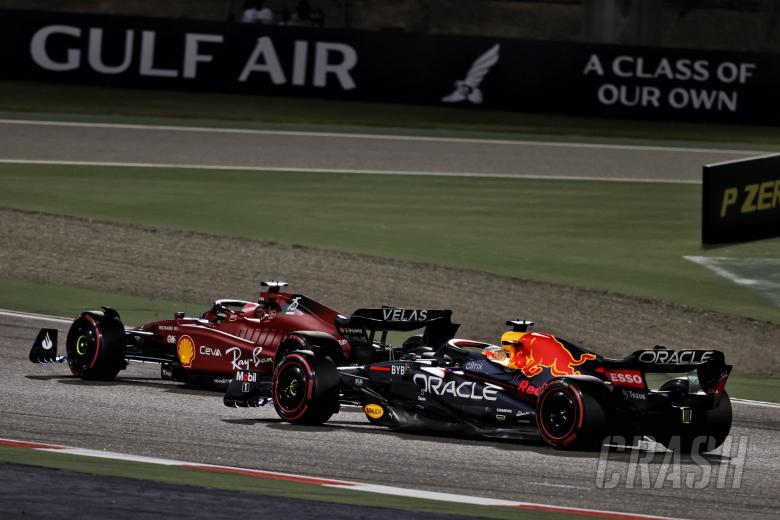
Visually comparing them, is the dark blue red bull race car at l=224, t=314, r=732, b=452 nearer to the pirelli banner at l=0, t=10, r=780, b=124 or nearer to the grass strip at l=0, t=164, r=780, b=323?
the grass strip at l=0, t=164, r=780, b=323

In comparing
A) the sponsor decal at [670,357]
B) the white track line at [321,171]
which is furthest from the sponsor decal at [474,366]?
the white track line at [321,171]

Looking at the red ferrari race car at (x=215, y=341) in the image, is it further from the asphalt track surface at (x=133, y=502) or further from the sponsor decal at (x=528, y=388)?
the asphalt track surface at (x=133, y=502)

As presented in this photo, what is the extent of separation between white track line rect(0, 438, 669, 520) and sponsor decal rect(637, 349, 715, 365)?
74.0 inches

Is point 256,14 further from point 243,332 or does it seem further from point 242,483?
point 242,483

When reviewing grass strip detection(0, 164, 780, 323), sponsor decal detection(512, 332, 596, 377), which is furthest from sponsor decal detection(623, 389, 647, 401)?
grass strip detection(0, 164, 780, 323)

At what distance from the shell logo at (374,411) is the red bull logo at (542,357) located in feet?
3.65

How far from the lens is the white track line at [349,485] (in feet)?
28.5

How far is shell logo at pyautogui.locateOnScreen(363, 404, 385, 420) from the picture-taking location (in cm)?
1139

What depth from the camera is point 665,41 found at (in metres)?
63.9

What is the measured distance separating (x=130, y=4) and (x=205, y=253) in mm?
44763

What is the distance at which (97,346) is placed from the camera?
12898 mm

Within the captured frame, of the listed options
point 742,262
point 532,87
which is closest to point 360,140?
point 532,87

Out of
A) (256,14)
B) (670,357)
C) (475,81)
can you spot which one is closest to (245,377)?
(670,357)

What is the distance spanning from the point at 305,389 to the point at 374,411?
1.96ft
